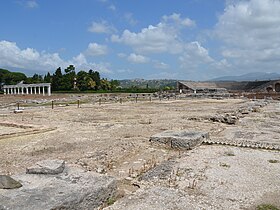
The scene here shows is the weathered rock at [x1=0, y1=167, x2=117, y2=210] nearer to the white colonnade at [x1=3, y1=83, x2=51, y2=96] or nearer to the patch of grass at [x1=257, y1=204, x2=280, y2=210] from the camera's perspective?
the patch of grass at [x1=257, y1=204, x2=280, y2=210]

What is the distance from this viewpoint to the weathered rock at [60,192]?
4203 mm

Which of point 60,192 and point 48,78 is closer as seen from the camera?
point 60,192

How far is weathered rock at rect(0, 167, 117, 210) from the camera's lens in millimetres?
4203

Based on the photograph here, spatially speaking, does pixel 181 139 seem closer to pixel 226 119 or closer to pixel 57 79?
pixel 226 119

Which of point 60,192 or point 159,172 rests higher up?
point 60,192

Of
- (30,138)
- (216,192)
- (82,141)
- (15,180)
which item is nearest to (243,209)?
(216,192)

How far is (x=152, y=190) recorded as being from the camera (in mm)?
5570

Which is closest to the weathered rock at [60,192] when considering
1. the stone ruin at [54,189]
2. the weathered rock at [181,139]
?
the stone ruin at [54,189]

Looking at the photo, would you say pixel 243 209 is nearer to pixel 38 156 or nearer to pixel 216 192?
pixel 216 192

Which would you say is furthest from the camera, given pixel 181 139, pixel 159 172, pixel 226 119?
pixel 226 119

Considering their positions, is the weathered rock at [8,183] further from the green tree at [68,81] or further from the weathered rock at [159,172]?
the green tree at [68,81]

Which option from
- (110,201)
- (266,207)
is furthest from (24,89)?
(266,207)

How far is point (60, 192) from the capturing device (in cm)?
459

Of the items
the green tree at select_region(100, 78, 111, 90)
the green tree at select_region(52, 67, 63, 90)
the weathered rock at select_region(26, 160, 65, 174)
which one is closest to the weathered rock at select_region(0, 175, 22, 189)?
the weathered rock at select_region(26, 160, 65, 174)
